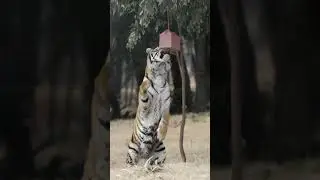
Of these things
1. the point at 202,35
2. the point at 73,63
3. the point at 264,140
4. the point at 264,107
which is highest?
the point at 202,35

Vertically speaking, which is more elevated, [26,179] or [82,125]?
[82,125]

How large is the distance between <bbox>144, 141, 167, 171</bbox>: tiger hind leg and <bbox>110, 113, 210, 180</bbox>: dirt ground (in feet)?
0.10

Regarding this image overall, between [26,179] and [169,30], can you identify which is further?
[169,30]

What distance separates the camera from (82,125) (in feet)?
5.33

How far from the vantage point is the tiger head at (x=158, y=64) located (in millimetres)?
2354

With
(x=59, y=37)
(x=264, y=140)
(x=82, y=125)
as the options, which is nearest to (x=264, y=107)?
(x=264, y=140)

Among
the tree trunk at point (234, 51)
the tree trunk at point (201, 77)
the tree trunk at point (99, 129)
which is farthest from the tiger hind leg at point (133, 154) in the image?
the tree trunk at point (234, 51)

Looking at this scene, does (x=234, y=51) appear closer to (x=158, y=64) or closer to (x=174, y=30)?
(x=174, y=30)

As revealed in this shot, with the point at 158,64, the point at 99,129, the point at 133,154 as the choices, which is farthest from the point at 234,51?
the point at 133,154

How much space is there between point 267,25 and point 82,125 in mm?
772

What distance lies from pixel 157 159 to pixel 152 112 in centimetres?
39

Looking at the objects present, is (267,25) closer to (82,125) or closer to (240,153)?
(240,153)

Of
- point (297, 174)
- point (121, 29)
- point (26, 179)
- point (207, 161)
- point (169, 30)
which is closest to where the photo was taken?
point (26, 179)

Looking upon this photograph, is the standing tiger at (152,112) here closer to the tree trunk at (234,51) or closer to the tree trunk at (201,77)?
the tree trunk at (201,77)
